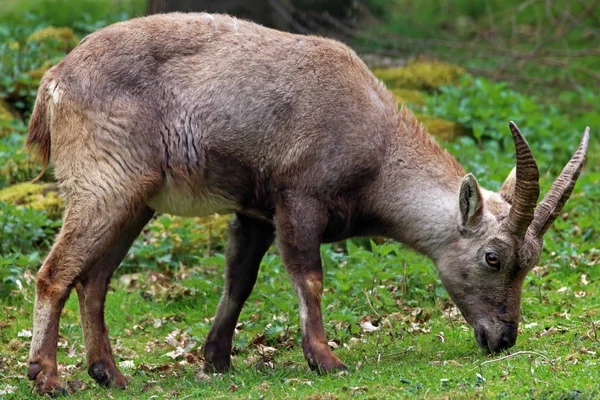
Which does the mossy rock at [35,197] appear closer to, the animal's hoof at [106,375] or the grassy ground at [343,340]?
the grassy ground at [343,340]

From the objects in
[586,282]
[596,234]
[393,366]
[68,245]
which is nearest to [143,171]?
[68,245]

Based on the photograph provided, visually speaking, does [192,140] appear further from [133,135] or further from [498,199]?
[498,199]

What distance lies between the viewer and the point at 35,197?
10586 millimetres

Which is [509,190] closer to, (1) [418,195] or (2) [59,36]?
(1) [418,195]

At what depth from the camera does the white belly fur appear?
727cm

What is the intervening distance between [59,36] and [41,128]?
23.6 ft

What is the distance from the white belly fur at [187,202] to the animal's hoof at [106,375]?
4.37 feet

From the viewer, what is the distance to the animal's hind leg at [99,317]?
284 inches

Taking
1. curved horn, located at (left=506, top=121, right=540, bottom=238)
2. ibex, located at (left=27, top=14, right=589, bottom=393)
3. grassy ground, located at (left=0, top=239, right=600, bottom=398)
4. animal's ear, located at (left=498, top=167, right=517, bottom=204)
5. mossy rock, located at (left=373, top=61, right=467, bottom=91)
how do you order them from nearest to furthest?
grassy ground, located at (left=0, top=239, right=600, bottom=398)
curved horn, located at (left=506, top=121, right=540, bottom=238)
ibex, located at (left=27, top=14, right=589, bottom=393)
animal's ear, located at (left=498, top=167, right=517, bottom=204)
mossy rock, located at (left=373, top=61, right=467, bottom=91)

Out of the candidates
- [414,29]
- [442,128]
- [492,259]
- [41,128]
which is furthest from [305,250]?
[414,29]

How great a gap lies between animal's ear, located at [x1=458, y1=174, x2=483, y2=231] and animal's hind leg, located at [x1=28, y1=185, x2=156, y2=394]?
2551 millimetres

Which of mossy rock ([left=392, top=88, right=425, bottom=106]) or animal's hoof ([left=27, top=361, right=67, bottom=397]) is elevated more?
animal's hoof ([left=27, top=361, right=67, bottom=397])

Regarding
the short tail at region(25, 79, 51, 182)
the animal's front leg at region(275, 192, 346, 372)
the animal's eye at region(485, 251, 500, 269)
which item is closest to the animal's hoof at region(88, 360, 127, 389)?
the animal's front leg at region(275, 192, 346, 372)

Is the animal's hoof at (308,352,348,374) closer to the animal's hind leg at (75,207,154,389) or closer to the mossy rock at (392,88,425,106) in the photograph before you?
the animal's hind leg at (75,207,154,389)
